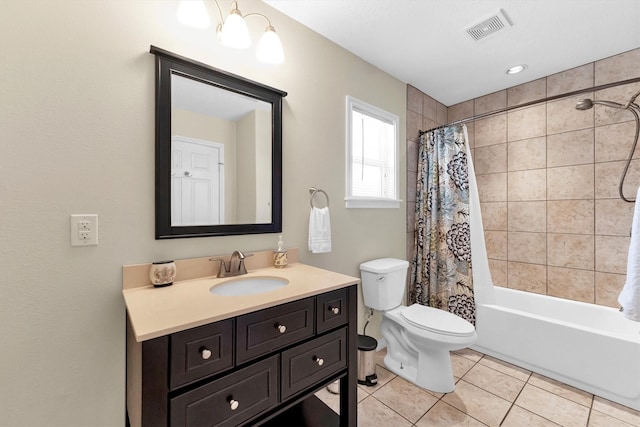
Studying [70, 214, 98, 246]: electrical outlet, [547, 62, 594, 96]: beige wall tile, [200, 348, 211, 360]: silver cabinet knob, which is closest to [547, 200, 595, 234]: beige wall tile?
[547, 62, 594, 96]: beige wall tile

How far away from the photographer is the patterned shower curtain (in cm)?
223

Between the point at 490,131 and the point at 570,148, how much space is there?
0.67 metres

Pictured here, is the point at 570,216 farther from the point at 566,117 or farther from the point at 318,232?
the point at 318,232

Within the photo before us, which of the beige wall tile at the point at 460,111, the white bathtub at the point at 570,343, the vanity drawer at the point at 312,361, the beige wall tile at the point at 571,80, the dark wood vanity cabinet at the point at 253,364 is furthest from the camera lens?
the beige wall tile at the point at 460,111

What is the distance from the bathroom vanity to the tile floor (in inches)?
16.4

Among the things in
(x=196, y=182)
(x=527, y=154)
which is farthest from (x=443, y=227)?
(x=196, y=182)

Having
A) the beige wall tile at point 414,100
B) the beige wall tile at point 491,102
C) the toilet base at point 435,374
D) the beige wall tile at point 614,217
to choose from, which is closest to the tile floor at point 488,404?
the toilet base at point 435,374

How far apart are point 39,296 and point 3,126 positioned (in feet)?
1.96

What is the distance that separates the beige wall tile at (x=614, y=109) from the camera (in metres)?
2.01

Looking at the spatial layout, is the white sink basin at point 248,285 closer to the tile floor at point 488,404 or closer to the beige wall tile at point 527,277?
the tile floor at point 488,404

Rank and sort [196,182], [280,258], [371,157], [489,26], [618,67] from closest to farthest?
1. [196,182]
2. [280,258]
3. [489,26]
4. [618,67]
5. [371,157]

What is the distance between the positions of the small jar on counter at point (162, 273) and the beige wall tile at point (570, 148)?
306 cm

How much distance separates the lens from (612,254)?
2080 mm

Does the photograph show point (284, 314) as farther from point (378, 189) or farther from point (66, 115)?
point (378, 189)
